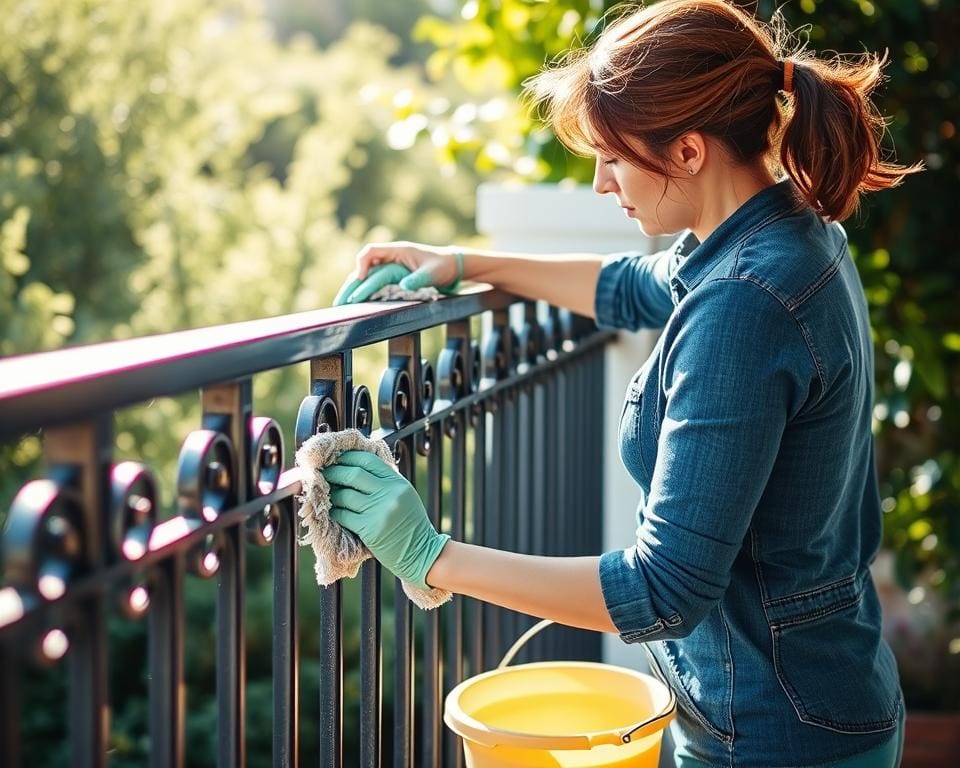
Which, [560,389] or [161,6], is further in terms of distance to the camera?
[161,6]

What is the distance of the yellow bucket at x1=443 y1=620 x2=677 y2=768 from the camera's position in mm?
1447

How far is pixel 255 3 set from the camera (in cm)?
1148

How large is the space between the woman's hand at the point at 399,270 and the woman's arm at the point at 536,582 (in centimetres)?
50

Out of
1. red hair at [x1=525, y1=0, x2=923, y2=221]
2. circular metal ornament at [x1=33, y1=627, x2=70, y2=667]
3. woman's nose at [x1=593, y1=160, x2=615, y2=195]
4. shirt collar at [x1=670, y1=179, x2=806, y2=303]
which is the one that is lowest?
circular metal ornament at [x1=33, y1=627, x2=70, y2=667]

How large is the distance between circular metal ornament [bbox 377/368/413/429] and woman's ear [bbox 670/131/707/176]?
464 millimetres

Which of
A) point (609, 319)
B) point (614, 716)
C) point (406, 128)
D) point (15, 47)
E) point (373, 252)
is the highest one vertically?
point (15, 47)

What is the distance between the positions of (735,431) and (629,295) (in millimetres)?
938

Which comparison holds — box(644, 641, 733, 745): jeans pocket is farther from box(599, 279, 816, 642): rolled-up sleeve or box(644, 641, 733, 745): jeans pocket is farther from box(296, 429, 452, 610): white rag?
box(296, 429, 452, 610): white rag

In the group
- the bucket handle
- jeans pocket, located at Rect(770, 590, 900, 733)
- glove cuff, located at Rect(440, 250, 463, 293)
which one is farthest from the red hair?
the bucket handle

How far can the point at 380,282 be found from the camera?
176 cm

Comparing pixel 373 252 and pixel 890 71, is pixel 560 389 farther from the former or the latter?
pixel 890 71

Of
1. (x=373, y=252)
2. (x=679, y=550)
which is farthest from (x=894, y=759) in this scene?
(x=373, y=252)

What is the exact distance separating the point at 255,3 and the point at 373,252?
1045 centimetres

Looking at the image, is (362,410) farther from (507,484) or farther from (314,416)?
(507,484)
